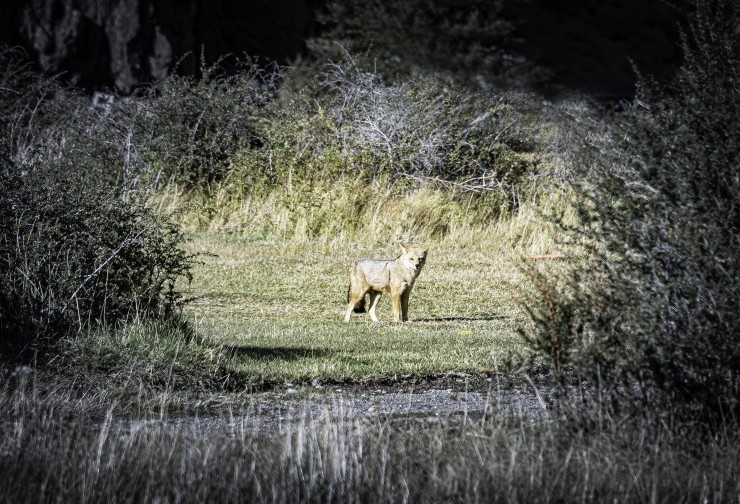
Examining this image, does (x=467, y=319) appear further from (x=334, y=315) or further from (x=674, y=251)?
(x=674, y=251)

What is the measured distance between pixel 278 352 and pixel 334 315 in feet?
10.7

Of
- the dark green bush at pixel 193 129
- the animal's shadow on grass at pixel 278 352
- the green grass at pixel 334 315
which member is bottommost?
the animal's shadow on grass at pixel 278 352

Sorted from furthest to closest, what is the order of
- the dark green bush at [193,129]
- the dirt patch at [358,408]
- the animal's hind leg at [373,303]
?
the dark green bush at [193,129], the animal's hind leg at [373,303], the dirt patch at [358,408]

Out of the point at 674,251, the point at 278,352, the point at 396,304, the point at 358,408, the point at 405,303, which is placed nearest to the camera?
the point at 674,251

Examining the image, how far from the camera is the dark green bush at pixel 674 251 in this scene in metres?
5.86

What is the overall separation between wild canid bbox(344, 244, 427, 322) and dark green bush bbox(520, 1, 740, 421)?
510 cm

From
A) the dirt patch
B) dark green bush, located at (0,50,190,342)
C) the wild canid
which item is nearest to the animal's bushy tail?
the wild canid

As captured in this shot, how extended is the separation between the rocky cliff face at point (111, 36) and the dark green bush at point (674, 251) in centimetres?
2215

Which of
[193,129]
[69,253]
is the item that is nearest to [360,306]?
[69,253]

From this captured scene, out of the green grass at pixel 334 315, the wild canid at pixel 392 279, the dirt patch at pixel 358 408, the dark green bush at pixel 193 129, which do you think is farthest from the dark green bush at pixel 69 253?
the dark green bush at pixel 193 129

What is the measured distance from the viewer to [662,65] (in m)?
33.1

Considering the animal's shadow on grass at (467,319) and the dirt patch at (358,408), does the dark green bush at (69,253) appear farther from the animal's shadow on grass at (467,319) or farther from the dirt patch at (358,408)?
the animal's shadow on grass at (467,319)

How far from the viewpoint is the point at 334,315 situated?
1299 cm

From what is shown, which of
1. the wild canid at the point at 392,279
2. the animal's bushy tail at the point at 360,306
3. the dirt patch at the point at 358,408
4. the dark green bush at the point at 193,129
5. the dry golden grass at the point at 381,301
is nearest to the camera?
the dirt patch at the point at 358,408
